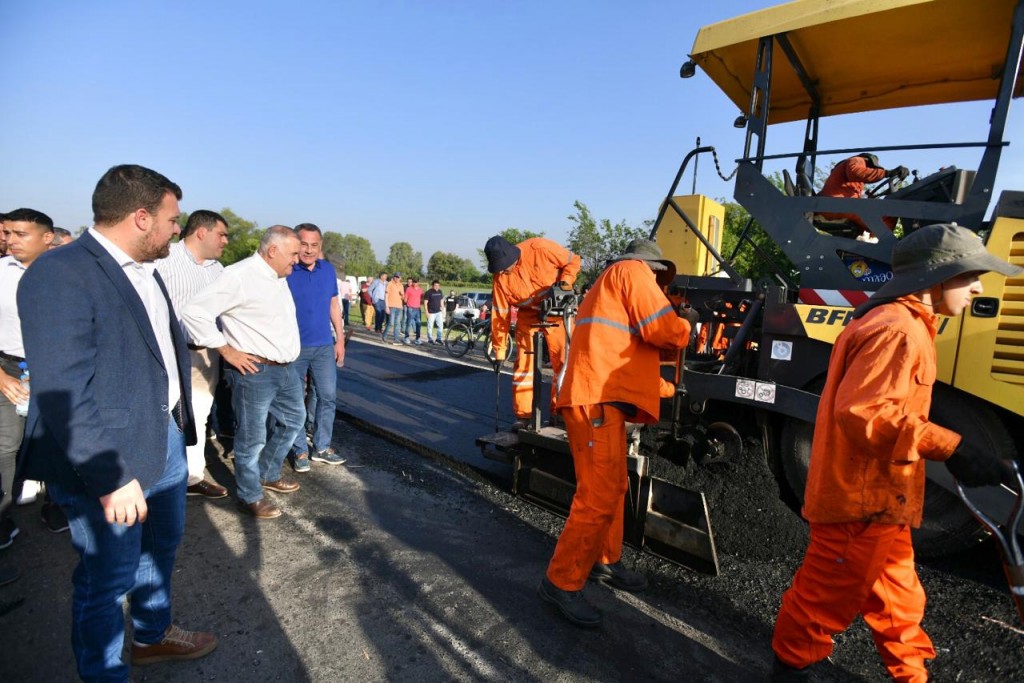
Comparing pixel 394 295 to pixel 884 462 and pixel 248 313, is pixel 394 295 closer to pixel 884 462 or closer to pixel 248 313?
pixel 248 313

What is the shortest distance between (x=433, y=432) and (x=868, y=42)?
4744 mm

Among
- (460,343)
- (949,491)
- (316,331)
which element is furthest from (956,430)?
(460,343)

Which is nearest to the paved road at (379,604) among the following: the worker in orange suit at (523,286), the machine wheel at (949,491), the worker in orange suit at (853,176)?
the worker in orange suit at (523,286)

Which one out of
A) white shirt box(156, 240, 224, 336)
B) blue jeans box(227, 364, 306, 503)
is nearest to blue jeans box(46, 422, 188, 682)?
blue jeans box(227, 364, 306, 503)

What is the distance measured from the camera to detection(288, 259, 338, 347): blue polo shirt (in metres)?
4.39

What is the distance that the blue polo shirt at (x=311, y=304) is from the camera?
439 cm

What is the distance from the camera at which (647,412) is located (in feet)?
8.84

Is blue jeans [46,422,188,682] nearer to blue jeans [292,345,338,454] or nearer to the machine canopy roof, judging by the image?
blue jeans [292,345,338,454]

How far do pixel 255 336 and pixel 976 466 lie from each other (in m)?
3.70

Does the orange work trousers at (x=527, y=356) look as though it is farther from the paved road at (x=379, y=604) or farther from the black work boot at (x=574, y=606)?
the black work boot at (x=574, y=606)

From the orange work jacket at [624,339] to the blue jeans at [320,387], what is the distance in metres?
2.55

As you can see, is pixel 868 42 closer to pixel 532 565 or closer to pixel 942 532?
pixel 942 532

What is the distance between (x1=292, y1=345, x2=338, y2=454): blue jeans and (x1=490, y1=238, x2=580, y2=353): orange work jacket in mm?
1532

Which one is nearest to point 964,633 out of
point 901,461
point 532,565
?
point 901,461
